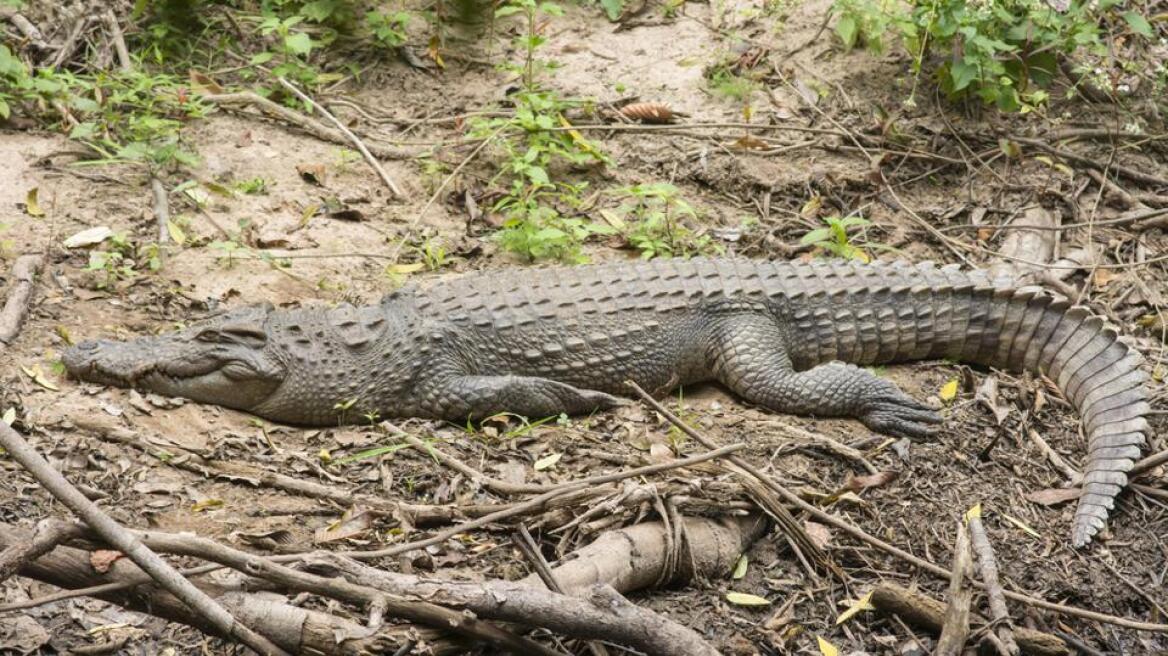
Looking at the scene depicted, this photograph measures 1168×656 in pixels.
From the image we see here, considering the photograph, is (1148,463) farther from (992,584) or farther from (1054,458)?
(992,584)

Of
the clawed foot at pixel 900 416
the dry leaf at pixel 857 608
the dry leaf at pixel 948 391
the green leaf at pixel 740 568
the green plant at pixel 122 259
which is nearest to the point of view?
the dry leaf at pixel 857 608

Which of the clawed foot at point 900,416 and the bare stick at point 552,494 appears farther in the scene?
the clawed foot at point 900,416

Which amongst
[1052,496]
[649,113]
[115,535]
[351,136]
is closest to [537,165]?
[649,113]

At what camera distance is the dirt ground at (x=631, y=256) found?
4.29 m

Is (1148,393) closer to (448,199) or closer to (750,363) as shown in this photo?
(750,363)

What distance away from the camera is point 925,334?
5906 mm

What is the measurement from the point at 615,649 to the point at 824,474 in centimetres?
159

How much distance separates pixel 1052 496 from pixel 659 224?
281 centimetres

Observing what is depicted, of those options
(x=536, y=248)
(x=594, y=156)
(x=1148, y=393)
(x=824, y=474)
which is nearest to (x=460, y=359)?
(x=536, y=248)

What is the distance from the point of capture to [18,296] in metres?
5.53

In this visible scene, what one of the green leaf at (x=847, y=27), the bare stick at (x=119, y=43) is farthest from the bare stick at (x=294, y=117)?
the green leaf at (x=847, y=27)

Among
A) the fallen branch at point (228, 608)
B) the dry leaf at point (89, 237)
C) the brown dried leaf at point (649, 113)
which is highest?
the fallen branch at point (228, 608)

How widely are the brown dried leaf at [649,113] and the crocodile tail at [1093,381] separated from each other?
115 inches

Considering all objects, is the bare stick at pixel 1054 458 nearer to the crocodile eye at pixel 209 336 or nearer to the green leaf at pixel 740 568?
the green leaf at pixel 740 568
